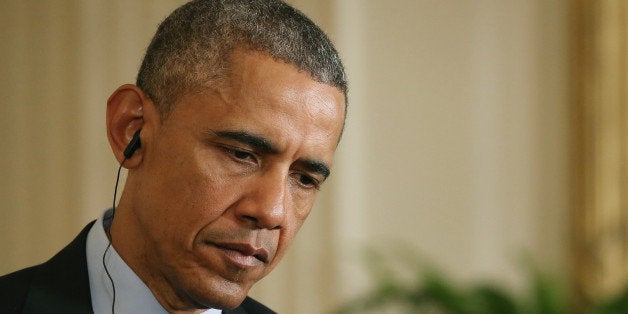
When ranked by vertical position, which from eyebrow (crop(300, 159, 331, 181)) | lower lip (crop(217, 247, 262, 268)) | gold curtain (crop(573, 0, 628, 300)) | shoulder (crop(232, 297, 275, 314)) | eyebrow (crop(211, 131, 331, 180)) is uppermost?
eyebrow (crop(211, 131, 331, 180))

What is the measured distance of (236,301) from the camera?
1660mm

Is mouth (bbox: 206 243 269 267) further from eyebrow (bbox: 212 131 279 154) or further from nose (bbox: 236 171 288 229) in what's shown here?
eyebrow (bbox: 212 131 279 154)

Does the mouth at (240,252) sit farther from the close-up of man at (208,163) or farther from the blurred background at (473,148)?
the blurred background at (473,148)

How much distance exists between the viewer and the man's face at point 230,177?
5.33 feet

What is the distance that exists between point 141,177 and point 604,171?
3250 mm

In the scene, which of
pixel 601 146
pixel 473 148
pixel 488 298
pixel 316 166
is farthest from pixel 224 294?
pixel 601 146

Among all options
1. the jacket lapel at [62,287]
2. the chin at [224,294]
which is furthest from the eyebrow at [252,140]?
the jacket lapel at [62,287]

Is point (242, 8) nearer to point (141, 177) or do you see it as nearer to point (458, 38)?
point (141, 177)

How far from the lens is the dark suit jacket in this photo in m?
1.68

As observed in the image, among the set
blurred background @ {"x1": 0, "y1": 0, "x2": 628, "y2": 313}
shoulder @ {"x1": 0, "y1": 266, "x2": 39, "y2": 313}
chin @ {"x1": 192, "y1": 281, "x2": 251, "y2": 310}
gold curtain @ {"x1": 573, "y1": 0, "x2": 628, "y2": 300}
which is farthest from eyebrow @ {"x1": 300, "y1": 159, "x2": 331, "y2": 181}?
gold curtain @ {"x1": 573, "y1": 0, "x2": 628, "y2": 300}

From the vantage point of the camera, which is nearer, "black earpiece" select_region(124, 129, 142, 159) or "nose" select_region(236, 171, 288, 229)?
"nose" select_region(236, 171, 288, 229)

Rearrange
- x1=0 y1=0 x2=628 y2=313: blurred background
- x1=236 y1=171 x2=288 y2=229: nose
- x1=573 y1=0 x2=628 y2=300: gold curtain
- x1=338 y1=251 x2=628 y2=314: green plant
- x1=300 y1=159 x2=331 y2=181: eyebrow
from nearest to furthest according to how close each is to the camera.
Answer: x1=236 y1=171 x2=288 y2=229: nose, x1=300 y1=159 x2=331 y2=181: eyebrow, x1=338 y1=251 x2=628 y2=314: green plant, x1=0 y1=0 x2=628 y2=313: blurred background, x1=573 y1=0 x2=628 y2=300: gold curtain

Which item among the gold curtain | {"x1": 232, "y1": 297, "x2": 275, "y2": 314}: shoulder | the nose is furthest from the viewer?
Result: the gold curtain

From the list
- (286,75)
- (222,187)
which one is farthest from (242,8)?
(222,187)
